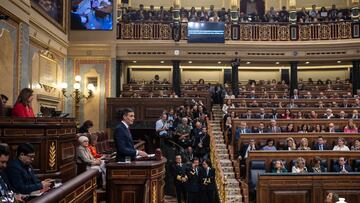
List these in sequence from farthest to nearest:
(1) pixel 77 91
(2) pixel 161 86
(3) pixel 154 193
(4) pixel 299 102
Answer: (2) pixel 161 86
(1) pixel 77 91
(4) pixel 299 102
(3) pixel 154 193

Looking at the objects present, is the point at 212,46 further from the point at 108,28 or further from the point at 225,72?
the point at 108,28

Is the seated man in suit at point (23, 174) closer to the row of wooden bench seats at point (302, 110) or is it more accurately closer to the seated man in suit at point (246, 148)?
the seated man in suit at point (246, 148)

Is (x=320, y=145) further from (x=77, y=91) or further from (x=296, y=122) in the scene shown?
(x=77, y=91)

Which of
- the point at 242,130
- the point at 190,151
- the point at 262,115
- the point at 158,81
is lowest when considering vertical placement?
the point at 190,151

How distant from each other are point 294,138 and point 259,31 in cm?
896

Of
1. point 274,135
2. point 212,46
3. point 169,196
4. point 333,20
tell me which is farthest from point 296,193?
point 333,20

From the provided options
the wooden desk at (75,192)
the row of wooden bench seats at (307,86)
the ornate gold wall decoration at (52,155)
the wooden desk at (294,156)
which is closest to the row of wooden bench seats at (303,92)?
the row of wooden bench seats at (307,86)

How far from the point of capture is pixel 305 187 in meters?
7.29

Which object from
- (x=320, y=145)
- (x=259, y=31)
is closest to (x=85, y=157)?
(x=320, y=145)

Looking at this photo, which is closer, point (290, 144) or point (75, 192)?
point (75, 192)

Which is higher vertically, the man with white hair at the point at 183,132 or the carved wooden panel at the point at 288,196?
the man with white hair at the point at 183,132

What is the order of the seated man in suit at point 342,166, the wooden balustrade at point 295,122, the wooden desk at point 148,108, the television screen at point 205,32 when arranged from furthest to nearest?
the television screen at point 205,32 → the wooden desk at point 148,108 → the wooden balustrade at point 295,122 → the seated man in suit at point 342,166

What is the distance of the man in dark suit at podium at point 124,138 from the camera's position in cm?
500

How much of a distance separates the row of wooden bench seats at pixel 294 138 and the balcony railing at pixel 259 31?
28.2 ft
